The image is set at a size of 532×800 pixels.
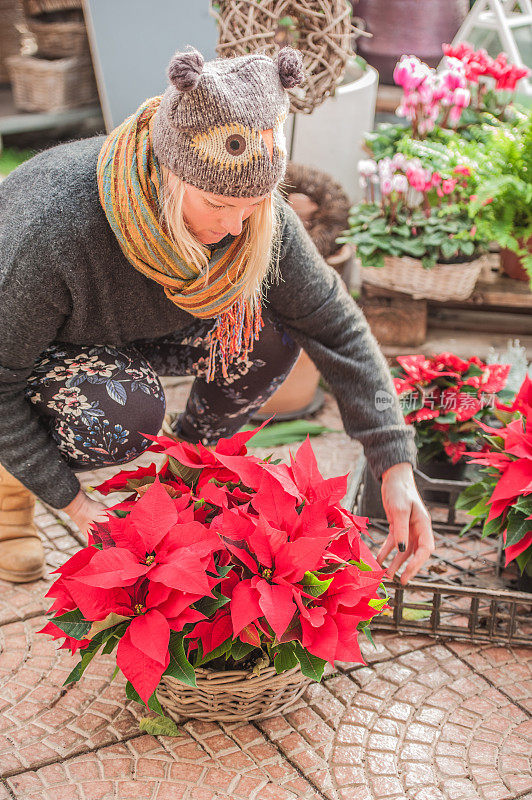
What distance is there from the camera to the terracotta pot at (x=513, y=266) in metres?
2.52

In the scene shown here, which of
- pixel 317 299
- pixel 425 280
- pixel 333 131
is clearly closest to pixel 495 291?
pixel 425 280

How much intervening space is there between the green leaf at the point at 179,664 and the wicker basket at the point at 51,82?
3616mm

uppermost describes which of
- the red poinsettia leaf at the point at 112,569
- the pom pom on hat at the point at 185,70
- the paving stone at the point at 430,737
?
the pom pom on hat at the point at 185,70

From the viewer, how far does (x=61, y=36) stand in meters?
4.09

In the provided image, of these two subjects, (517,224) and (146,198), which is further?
(517,224)

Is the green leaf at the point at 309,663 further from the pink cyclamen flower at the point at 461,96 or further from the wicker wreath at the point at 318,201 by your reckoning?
the pink cyclamen flower at the point at 461,96

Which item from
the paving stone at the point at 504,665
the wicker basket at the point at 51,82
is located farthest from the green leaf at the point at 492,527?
the wicker basket at the point at 51,82

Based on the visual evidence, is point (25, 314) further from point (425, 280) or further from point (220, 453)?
point (425, 280)

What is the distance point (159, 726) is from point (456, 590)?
559 mm

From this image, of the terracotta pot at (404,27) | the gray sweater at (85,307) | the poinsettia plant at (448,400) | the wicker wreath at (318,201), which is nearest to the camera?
the gray sweater at (85,307)

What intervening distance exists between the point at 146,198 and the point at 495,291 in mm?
1499

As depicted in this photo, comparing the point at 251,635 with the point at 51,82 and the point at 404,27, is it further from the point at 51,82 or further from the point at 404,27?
the point at 51,82

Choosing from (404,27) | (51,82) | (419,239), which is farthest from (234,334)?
(51,82)

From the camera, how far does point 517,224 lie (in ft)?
7.44
